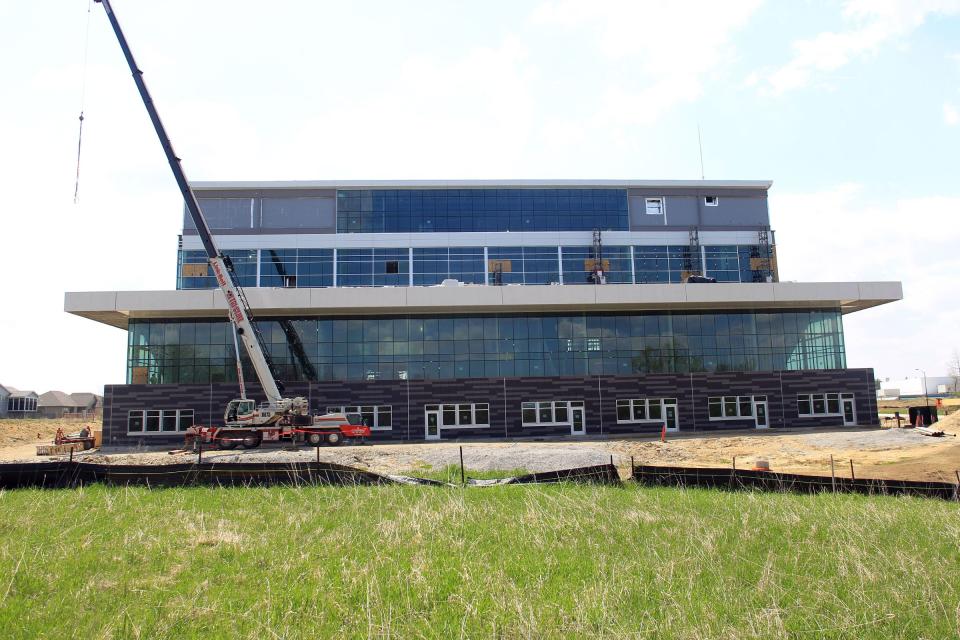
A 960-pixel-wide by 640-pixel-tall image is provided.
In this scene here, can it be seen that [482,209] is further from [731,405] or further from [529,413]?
[731,405]

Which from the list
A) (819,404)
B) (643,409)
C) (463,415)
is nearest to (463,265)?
(463,415)

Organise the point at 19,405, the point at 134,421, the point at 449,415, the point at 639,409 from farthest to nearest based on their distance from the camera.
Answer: the point at 19,405 < the point at 639,409 < the point at 449,415 < the point at 134,421

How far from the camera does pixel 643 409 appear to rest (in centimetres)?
4194

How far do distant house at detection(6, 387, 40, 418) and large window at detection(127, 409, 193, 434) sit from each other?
7916 centimetres

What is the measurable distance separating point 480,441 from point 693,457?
1282 centimetres

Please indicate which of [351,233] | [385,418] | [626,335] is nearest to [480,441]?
[385,418]

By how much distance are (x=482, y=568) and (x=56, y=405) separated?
121402 mm

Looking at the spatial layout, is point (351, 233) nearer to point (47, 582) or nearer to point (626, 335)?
point (626, 335)

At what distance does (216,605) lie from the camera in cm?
850

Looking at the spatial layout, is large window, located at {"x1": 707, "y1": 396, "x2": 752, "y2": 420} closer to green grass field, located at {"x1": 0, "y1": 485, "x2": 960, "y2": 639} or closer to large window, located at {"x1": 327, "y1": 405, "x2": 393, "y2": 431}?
large window, located at {"x1": 327, "y1": 405, "x2": 393, "y2": 431}

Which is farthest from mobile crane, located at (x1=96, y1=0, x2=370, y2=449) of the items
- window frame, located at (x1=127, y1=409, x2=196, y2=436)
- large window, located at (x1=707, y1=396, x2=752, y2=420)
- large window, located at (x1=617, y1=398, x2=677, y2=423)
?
large window, located at (x1=707, y1=396, x2=752, y2=420)

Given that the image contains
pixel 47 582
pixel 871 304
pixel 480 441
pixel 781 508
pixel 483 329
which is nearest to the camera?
pixel 47 582

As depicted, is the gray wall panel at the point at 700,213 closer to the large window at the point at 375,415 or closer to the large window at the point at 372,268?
the large window at the point at 372,268

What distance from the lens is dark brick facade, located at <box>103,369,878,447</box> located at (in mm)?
39844
